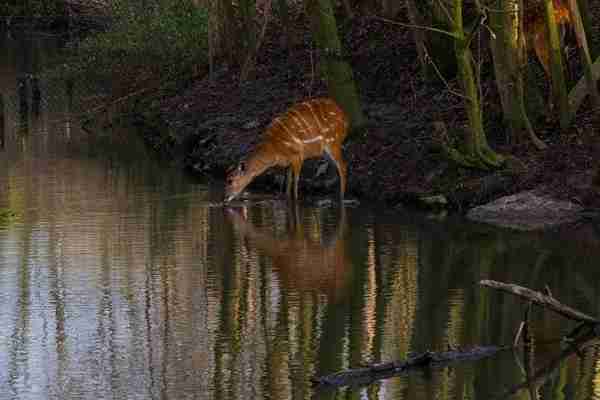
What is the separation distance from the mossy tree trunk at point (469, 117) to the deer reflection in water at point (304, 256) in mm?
2064

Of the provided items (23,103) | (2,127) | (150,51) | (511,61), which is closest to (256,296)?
(511,61)

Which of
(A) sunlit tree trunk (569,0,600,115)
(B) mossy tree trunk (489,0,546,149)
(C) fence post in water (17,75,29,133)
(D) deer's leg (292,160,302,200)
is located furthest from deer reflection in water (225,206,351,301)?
(C) fence post in water (17,75,29,133)

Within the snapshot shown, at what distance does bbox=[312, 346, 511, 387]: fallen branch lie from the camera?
11922mm

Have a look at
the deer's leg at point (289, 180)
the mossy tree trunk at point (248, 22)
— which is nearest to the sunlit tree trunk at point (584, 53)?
the deer's leg at point (289, 180)

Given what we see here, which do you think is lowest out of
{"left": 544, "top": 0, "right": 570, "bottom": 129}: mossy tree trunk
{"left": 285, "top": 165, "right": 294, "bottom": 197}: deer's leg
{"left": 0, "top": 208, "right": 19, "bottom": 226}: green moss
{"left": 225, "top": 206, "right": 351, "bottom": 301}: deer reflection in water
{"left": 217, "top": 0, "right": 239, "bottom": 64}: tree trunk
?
{"left": 225, "top": 206, "right": 351, "bottom": 301}: deer reflection in water

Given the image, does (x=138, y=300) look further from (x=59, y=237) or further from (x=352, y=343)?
(x=59, y=237)

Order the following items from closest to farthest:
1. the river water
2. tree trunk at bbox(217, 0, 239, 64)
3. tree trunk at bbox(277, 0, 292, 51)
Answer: the river water, tree trunk at bbox(217, 0, 239, 64), tree trunk at bbox(277, 0, 292, 51)

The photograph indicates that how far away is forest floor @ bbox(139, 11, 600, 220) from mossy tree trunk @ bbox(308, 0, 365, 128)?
18.8 inches

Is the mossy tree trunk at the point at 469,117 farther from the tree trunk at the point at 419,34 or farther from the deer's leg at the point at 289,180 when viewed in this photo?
the tree trunk at the point at 419,34

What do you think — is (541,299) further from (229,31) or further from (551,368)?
(229,31)

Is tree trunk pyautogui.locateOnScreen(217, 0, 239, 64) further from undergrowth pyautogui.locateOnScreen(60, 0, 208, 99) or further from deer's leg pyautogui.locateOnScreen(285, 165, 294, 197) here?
deer's leg pyautogui.locateOnScreen(285, 165, 294, 197)

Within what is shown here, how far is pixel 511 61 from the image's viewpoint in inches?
892

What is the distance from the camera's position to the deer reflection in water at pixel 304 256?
1636 cm

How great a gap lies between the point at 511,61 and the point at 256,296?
8271 mm
